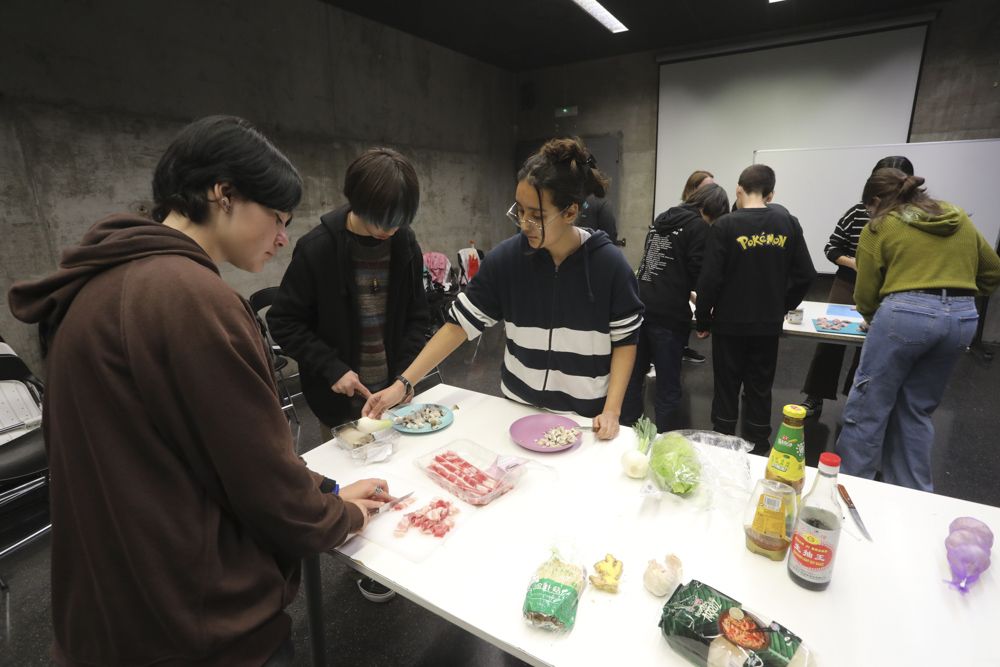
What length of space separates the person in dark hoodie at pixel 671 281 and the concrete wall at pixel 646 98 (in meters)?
3.16

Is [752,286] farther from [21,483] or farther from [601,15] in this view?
[21,483]

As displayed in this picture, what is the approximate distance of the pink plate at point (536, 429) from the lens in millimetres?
1341

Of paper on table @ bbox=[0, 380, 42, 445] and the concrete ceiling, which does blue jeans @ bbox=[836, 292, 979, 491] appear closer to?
the concrete ceiling

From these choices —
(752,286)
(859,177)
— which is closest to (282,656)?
(752,286)

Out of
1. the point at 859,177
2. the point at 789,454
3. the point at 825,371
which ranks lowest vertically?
the point at 825,371

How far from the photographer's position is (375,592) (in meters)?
1.89

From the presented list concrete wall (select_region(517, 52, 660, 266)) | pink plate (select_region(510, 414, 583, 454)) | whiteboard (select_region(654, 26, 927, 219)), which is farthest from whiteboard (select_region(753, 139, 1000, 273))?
pink plate (select_region(510, 414, 583, 454))

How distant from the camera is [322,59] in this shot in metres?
4.16

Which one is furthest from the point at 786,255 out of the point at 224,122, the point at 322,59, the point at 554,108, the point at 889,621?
the point at 554,108

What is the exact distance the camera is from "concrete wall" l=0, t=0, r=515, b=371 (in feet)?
8.76

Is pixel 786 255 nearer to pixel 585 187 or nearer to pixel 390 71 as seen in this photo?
pixel 585 187

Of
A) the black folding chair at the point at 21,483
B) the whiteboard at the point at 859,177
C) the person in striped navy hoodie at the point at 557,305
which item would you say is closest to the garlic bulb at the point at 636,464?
the person in striped navy hoodie at the point at 557,305

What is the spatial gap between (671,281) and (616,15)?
10.4ft

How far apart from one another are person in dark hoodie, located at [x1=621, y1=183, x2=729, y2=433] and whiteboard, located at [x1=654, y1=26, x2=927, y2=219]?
9.63ft
